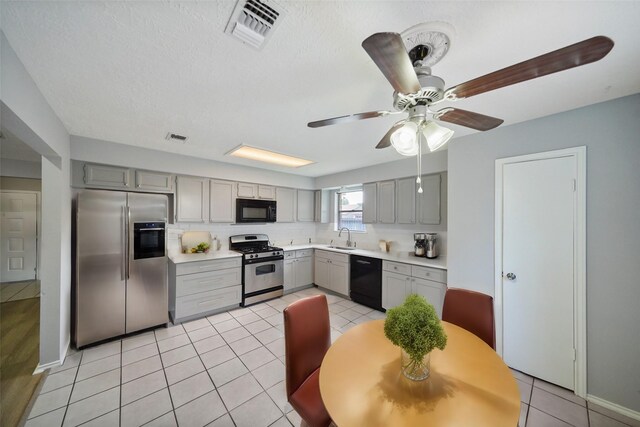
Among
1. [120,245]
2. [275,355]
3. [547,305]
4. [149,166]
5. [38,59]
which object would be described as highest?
[38,59]

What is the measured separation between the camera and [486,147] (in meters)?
2.44

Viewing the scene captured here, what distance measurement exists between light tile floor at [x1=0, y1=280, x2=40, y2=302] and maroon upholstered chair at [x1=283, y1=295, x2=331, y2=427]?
5.45 meters

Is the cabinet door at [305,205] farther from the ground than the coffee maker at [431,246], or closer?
farther from the ground

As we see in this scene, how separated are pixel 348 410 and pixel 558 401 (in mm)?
2264

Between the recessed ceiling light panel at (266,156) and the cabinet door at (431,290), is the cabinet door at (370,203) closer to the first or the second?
the recessed ceiling light panel at (266,156)

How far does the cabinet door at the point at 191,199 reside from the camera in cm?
352

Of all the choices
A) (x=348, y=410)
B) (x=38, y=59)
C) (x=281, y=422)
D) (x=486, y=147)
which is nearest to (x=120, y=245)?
(x=38, y=59)

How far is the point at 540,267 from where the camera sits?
2.12 m

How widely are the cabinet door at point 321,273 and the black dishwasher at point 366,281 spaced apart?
0.61m

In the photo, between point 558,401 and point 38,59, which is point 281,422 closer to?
point 558,401

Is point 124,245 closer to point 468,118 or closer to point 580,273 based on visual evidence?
point 468,118

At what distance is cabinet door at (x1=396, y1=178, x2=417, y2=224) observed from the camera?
3.62 meters

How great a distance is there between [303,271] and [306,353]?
3.11 m

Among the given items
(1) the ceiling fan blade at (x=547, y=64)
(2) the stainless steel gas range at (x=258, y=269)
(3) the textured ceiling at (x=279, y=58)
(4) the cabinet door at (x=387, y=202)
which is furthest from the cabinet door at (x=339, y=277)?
(1) the ceiling fan blade at (x=547, y=64)
